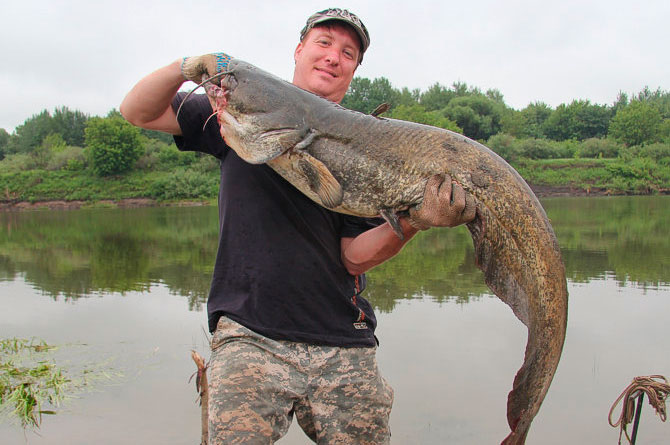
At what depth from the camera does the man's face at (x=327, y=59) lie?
2.82 m

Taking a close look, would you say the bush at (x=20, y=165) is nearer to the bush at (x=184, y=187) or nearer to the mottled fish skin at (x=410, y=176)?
the bush at (x=184, y=187)

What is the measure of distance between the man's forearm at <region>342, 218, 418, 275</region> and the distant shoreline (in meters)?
41.6

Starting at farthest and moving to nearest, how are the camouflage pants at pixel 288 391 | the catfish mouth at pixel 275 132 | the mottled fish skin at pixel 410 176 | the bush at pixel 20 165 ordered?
1. the bush at pixel 20 165
2. the catfish mouth at pixel 275 132
3. the mottled fish skin at pixel 410 176
4. the camouflage pants at pixel 288 391

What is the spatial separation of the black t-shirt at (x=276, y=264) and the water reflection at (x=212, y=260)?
629cm

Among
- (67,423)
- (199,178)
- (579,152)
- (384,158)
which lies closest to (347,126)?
(384,158)

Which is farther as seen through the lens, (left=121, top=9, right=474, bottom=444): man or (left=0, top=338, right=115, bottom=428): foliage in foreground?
(left=0, top=338, right=115, bottom=428): foliage in foreground

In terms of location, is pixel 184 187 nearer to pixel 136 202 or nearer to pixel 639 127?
pixel 136 202

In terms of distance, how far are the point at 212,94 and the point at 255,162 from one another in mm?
464

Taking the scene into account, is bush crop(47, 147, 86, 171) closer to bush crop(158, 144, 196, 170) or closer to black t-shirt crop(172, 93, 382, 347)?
bush crop(158, 144, 196, 170)

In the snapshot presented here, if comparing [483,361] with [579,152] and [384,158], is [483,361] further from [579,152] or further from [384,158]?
[579,152]

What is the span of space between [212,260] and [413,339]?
8.44 meters

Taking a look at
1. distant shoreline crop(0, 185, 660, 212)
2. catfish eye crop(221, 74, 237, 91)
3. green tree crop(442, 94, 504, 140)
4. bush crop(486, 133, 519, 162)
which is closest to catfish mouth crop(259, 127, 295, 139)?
catfish eye crop(221, 74, 237, 91)

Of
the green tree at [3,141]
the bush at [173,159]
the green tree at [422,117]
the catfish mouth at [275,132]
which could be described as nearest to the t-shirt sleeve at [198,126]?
the catfish mouth at [275,132]

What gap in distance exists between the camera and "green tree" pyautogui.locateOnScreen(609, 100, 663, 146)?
57.0 m
